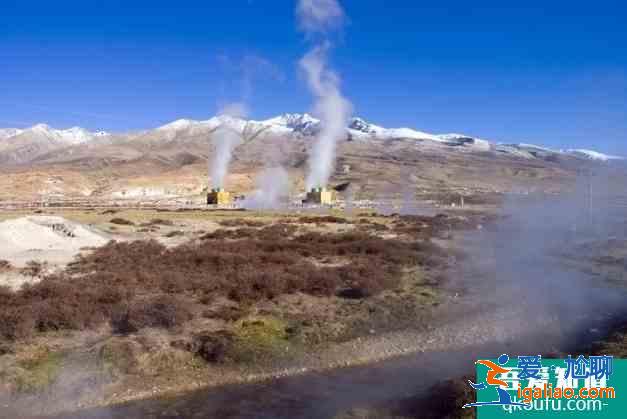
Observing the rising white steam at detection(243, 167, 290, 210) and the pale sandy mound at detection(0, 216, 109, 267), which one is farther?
the rising white steam at detection(243, 167, 290, 210)

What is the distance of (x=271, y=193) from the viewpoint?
7975cm

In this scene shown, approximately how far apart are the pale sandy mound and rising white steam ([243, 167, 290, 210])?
35956 mm

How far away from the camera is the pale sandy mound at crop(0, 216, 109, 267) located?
25594 mm

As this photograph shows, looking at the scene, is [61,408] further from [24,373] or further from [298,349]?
[298,349]

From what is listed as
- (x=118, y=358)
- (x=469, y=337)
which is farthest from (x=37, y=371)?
(x=469, y=337)

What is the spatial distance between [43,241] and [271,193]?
5143cm

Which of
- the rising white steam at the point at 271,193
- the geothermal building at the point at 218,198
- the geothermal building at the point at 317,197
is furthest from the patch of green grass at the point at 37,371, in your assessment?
the geothermal building at the point at 218,198

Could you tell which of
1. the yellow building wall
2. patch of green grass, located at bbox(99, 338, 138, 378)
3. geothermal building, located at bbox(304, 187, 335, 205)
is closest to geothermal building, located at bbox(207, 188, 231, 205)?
geothermal building, located at bbox(304, 187, 335, 205)

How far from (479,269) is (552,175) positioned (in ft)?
459

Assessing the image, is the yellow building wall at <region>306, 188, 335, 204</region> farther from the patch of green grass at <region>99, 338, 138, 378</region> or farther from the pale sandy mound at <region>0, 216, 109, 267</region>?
the patch of green grass at <region>99, 338, 138, 378</region>

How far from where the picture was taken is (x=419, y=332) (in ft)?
49.3

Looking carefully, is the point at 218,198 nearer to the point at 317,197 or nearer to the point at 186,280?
the point at 317,197

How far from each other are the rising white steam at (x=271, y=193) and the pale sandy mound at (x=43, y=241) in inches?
1416

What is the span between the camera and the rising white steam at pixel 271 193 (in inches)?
2776
